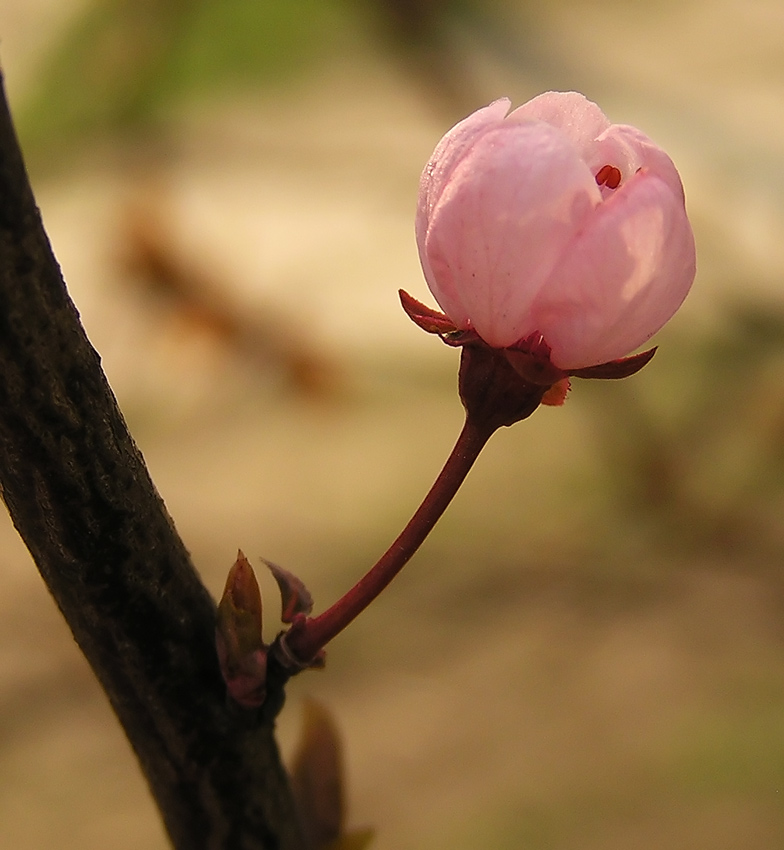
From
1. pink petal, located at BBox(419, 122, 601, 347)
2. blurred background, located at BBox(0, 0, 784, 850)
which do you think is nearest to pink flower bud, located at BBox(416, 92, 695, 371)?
pink petal, located at BBox(419, 122, 601, 347)

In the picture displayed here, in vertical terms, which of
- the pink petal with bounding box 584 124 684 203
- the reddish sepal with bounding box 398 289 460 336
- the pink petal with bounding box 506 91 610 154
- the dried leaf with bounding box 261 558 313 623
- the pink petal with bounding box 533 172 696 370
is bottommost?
the dried leaf with bounding box 261 558 313 623

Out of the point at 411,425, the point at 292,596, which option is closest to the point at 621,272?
the point at 292,596

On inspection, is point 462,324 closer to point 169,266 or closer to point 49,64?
point 169,266

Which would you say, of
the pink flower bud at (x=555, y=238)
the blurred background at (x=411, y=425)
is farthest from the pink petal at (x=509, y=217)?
the blurred background at (x=411, y=425)

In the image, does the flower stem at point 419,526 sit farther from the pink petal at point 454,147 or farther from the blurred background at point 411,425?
→ the blurred background at point 411,425

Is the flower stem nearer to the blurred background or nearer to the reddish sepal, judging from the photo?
the reddish sepal

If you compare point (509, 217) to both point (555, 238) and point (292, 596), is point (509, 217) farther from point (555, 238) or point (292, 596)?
point (292, 596)
